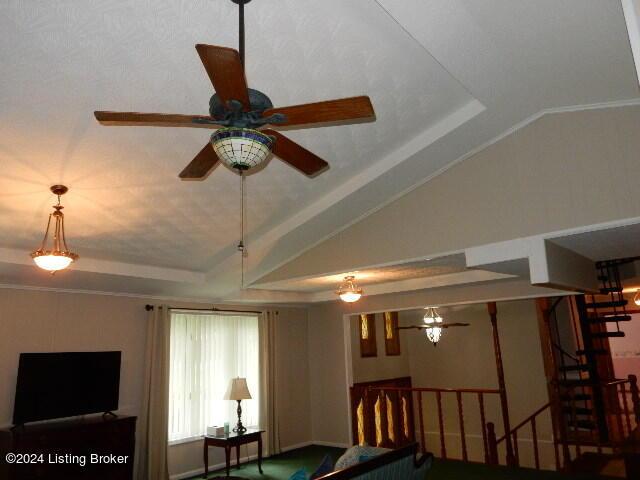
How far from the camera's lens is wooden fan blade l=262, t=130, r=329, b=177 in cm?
236

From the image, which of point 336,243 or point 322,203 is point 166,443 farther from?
point 322,203

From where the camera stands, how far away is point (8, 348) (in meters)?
5.20

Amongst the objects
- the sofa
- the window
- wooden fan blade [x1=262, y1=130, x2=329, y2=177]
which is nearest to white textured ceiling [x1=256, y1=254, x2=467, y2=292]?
the window

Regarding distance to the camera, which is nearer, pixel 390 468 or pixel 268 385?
pixel 390 468

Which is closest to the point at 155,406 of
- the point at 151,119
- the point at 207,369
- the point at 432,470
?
the point at 207,369

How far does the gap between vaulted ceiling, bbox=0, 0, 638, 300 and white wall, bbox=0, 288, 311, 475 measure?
1.42 ft

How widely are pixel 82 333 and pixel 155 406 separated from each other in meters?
1.28

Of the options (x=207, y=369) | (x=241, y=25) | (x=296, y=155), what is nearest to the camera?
(x=241, y=25)

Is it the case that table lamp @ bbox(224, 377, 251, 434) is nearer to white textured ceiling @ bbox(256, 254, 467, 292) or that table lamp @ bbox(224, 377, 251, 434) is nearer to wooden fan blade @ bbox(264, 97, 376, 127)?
white textured ceiling @ bbox(256, 254, 467, 292)

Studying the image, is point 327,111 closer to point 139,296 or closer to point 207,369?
point 139,296

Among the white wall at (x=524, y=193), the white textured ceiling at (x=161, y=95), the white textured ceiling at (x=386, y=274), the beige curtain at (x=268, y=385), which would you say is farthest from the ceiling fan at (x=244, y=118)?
the beige curtain at (x=268, y=385)

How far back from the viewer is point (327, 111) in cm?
201

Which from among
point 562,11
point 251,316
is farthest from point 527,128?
point 251,316

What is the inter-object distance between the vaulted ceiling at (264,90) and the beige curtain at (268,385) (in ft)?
9.27
